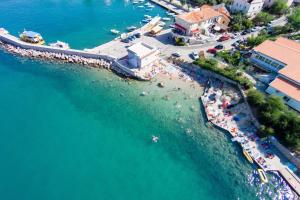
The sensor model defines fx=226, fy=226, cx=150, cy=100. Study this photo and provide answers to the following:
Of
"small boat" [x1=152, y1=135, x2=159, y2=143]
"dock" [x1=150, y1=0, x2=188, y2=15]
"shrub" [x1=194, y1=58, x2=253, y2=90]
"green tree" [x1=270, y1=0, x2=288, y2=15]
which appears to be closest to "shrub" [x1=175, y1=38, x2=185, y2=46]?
"shrub" [x1=194, y1=58, x2=253, y2=90]

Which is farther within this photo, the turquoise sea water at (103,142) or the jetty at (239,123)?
the jetty at (239,123)

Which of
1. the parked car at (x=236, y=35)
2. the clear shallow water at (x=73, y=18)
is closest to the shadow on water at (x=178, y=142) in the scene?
the clear shallow water at (x=73, y=18)

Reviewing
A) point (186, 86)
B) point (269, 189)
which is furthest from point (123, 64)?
point (269, 189)

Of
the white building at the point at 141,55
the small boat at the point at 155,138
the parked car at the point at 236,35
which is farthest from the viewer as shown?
the parked car at the point at 236,35

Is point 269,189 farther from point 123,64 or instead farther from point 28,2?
point 28,2

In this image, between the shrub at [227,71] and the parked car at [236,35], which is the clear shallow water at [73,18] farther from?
the shrub at [227,71]

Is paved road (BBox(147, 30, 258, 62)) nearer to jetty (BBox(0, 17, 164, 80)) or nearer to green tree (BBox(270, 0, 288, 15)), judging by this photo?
jetty (BBox(0, 17, 164, 80))

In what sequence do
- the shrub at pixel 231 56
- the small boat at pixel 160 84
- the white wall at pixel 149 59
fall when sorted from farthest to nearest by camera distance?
the shrub at pixel 231 56, the white wall at pixel 149 59, the small boat at pixel 160 84
